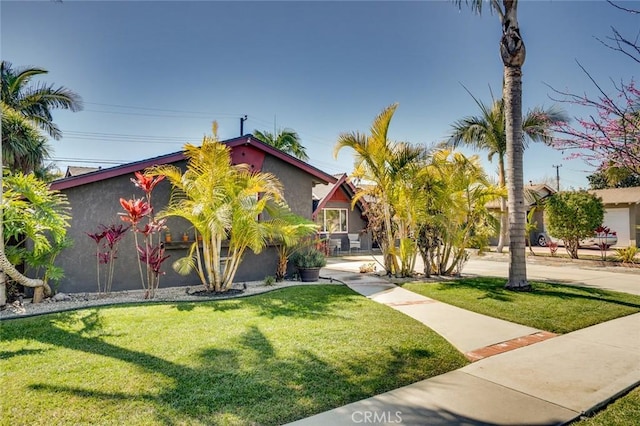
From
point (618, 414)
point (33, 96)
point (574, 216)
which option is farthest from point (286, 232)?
point (33, 96)

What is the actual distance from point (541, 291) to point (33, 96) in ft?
68.4

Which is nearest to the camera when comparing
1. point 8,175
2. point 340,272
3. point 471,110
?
point 8,175

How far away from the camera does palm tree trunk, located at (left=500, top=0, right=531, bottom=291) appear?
829 centimetres

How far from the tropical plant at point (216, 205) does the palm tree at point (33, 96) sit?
11.8 meters

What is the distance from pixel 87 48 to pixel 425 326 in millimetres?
11398

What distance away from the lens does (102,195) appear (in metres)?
8.37

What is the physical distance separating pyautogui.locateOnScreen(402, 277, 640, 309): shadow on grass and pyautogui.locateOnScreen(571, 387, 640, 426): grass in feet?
13.7

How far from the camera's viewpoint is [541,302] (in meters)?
7.10

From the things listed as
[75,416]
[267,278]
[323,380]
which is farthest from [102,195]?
[323,380]

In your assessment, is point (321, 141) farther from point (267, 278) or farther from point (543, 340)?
point (543, 340)

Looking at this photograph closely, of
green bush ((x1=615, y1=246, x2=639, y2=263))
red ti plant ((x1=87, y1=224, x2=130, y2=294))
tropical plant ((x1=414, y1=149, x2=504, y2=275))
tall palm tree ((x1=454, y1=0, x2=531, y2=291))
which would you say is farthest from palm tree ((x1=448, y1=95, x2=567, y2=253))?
red ti plant ((x1=87, y1=224, x2=130, y2=294))

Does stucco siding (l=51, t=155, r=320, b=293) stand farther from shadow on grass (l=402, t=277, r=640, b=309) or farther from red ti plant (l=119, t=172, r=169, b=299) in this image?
shadow on grass (l=402, t=277, r=640, b=309)

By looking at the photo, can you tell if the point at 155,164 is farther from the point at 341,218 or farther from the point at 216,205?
the point at 341,218

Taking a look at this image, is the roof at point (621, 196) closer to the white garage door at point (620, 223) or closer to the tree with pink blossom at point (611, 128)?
the white garage door at point (620, 223)
